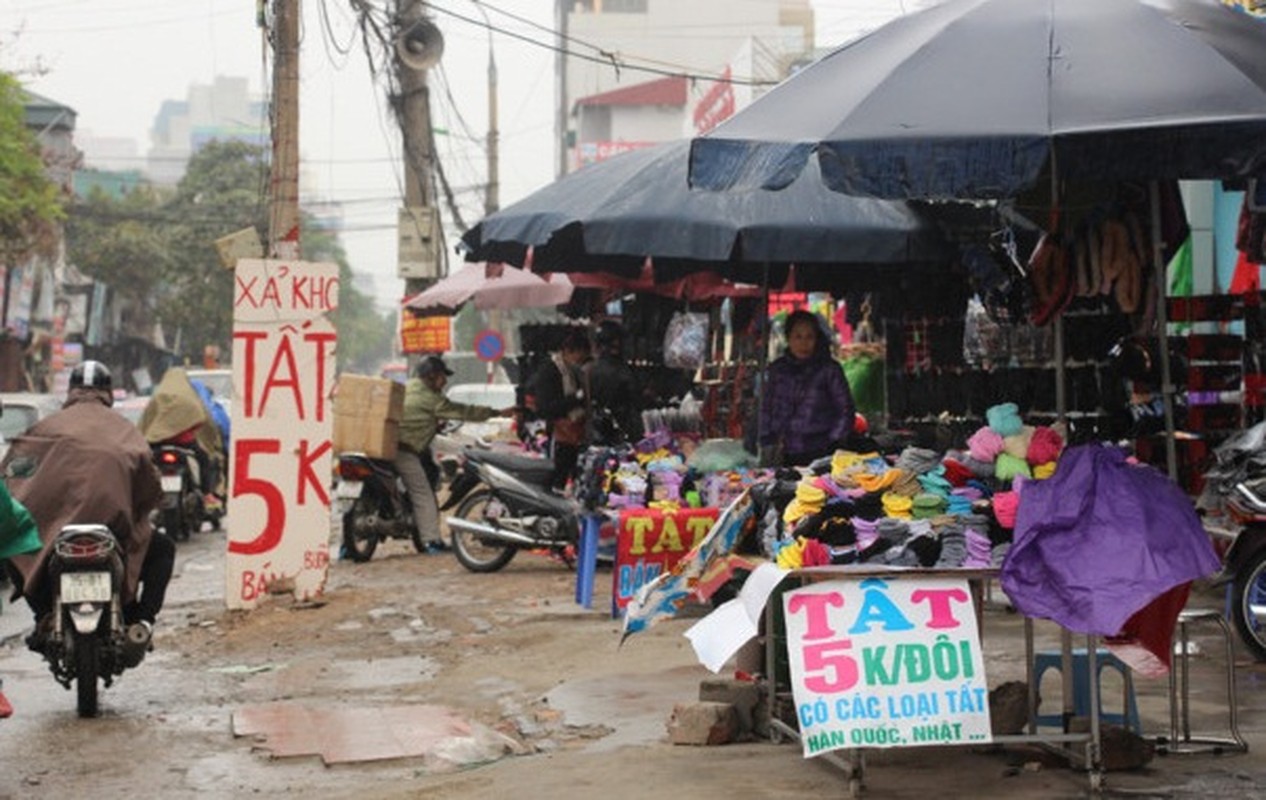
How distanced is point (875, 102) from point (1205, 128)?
1.11 metres

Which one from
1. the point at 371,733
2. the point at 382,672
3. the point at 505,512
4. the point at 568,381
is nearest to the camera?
the point at 371,733

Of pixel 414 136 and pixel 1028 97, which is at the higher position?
pixel 414 136

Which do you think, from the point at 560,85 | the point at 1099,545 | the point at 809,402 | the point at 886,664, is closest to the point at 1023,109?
the point at 1099,545

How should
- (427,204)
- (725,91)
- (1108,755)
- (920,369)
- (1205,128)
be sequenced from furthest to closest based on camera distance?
(725,91), (427,204), (920,369), (1108,755), (1205,128)

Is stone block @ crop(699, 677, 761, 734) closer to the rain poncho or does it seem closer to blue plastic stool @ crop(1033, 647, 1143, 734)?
blue plastic stool @ crop(1033, 647, 1143, 734)

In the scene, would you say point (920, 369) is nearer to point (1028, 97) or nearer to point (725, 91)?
point (1028, 97)

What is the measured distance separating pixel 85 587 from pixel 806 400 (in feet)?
13.6

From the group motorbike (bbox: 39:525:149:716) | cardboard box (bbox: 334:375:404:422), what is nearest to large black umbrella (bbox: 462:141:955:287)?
motorbike (bbox: 39:525:149:716)

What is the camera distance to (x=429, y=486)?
17422mm

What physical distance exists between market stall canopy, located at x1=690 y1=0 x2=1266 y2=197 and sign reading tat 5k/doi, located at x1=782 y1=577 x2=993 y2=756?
55.6 inches

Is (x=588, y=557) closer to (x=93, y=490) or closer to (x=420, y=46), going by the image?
(x=93, y=490)

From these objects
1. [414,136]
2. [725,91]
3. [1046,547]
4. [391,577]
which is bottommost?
[391,577]

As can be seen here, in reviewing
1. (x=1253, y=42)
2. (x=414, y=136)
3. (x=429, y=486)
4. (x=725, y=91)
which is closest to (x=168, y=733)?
(x=1253, y=42)

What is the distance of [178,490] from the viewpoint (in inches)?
811
